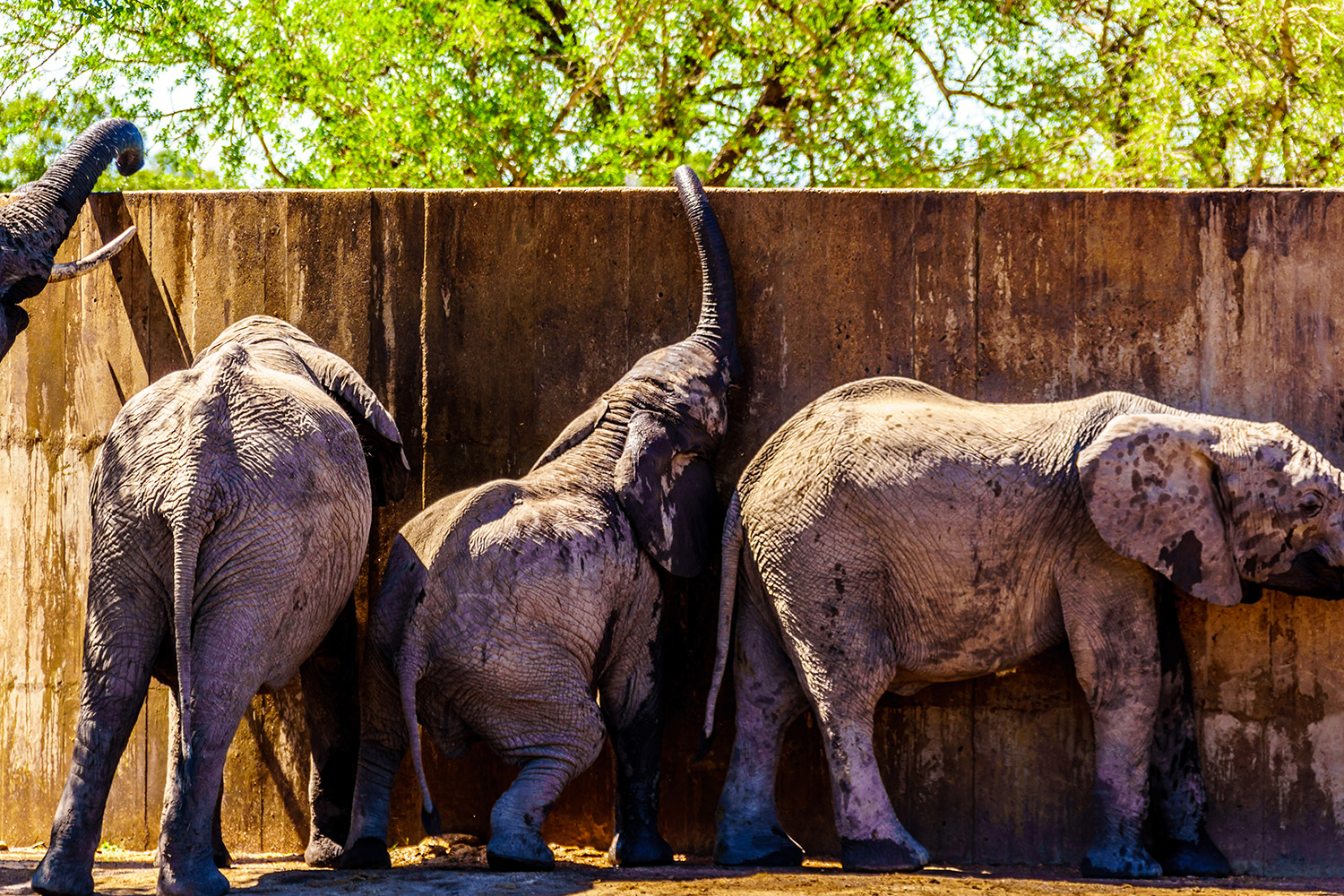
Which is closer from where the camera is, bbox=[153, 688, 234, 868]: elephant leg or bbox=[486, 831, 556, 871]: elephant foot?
bbox=[153, 688, 234, 868]: elephant leg

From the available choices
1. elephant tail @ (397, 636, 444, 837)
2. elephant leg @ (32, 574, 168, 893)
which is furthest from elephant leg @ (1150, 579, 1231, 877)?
elephant leg @ (32, 574, 168, 893)

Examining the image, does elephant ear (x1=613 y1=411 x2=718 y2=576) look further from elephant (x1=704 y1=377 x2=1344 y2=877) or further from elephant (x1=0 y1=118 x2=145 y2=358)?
elephant (x1=0 y1=118 x2=145 y2=358)

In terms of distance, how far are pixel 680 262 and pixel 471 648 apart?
2200mm

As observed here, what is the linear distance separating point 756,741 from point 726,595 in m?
0.66

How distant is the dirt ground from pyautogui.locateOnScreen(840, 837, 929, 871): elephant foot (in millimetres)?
80

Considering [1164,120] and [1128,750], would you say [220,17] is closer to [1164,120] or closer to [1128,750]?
[1164,120]

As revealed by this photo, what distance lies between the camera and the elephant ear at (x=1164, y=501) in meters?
6.50

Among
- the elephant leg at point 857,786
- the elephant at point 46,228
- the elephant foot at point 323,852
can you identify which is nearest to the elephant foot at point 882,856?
the elephant leg at point 857,786

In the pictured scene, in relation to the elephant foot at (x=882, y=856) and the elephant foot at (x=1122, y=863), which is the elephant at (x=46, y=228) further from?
the elephant foot at (x=1122, y=863)

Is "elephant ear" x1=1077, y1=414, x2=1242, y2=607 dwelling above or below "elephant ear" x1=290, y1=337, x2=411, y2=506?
below

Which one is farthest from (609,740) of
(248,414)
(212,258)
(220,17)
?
(220,17)

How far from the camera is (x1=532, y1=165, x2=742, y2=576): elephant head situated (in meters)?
6.95

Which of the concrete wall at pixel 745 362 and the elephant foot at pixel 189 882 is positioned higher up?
the concrete wall at pixel 745 362

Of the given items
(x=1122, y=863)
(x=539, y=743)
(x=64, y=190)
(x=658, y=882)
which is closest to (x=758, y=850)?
(x=658, y=882)
